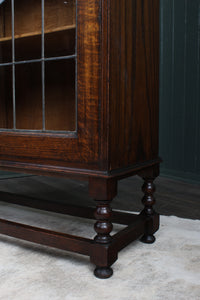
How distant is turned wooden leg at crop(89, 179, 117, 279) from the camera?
0.99 m

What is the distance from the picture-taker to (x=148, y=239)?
126 cm

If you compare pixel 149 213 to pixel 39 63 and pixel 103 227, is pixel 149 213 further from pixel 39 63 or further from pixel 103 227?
pixel 39 63

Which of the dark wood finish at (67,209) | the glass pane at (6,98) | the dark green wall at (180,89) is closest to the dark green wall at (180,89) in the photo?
the dark green wall at (180,89)

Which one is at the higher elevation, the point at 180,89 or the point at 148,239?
the point at 180,89

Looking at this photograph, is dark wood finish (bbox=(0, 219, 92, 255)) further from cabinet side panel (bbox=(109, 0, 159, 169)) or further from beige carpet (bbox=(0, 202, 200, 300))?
cabinet side panel (bbox=(109, 0, 159, 169))

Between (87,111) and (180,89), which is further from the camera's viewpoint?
(180,89)

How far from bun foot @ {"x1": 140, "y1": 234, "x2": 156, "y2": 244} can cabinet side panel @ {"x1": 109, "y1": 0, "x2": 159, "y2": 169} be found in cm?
29

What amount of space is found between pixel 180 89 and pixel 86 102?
179 cm

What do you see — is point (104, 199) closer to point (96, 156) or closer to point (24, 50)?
point (96, 156)

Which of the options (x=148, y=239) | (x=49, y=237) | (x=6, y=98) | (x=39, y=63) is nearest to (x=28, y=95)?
(x=6, y=98)

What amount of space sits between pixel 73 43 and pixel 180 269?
76cm

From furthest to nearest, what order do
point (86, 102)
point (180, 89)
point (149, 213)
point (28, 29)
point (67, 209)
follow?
point (180, 89)
point (67, 209)
point (149, 213)
point (28, 29)
point (86, 102)

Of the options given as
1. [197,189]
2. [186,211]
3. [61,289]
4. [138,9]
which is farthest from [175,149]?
[61,289]

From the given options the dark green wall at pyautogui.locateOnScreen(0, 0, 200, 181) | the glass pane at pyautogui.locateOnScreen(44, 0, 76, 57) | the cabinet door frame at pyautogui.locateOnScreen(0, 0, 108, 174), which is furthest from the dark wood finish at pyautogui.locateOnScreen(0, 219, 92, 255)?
the dark green wall at pyautogui.locateOnScreen(0, 0, 200, 181)
